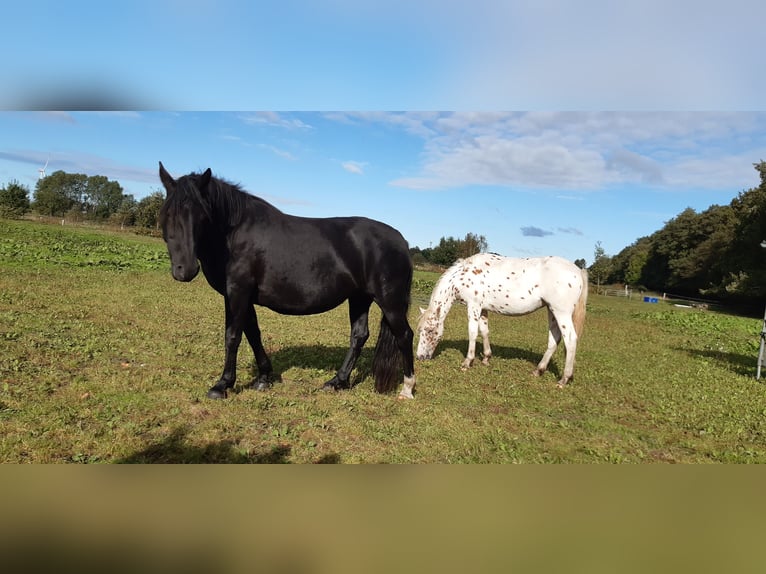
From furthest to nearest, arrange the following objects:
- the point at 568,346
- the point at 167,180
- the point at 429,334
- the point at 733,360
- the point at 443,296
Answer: the point at 733,360 → the point at 443,296 → the point at 429,334 → the point at 568,346 → the point at 167,180

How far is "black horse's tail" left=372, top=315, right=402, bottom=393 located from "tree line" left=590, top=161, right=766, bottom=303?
1706cm

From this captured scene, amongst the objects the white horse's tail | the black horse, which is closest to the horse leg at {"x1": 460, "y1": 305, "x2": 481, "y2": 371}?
the white horse's tail

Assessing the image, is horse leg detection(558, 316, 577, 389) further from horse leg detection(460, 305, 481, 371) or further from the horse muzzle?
the horse muzzle

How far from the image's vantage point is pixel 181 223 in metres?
3.88

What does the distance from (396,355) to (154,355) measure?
3583mm

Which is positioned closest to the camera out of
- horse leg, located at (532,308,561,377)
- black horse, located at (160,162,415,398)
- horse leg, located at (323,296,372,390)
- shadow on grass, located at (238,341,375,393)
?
black horse, located at (160,162,415,398)

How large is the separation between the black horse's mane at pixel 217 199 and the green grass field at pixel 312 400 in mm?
1987

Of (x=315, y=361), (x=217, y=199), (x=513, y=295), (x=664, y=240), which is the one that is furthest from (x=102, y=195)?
(x=664, y=240)

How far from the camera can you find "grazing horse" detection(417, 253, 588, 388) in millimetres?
6891

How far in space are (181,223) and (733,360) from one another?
11.8m

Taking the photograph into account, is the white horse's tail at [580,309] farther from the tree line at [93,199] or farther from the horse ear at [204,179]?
the tree line at [93,199]

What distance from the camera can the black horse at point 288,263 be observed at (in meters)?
4.62

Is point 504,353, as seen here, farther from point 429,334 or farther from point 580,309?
point 580,309

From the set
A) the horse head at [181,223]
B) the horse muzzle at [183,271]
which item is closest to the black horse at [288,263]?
the horse head at [181,223]
